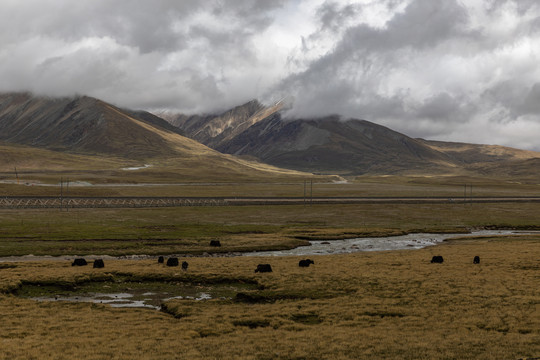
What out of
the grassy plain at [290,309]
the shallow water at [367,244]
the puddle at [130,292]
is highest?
the grassy plain at [290,309]

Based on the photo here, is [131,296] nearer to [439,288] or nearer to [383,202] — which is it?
[439,288]

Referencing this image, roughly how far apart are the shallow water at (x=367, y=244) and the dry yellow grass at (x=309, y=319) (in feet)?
64.8

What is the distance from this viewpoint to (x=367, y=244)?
7888 cm

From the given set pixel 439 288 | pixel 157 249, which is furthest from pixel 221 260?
pixel 439 288

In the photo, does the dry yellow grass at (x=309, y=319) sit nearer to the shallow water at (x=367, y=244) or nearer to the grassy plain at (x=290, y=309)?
the grassy plain at (x=290, y=309)

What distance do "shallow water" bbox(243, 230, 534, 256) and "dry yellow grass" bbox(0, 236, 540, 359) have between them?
19.8m

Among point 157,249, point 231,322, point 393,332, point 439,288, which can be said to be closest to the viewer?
point 393,332

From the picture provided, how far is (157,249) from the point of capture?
6862cm

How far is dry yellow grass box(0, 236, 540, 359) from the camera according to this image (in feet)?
80.5

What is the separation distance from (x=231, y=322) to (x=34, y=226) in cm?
7131

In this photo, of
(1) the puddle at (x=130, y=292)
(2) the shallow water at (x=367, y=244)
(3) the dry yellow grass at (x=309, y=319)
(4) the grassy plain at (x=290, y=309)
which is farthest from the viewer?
(2) the shallow water at (x=367, y=244)

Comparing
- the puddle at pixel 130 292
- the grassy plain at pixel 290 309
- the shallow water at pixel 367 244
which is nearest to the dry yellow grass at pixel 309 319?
the grassy plain at pixel 290 309

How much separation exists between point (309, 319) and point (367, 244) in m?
49.0

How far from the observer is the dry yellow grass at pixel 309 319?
80.5 ft
